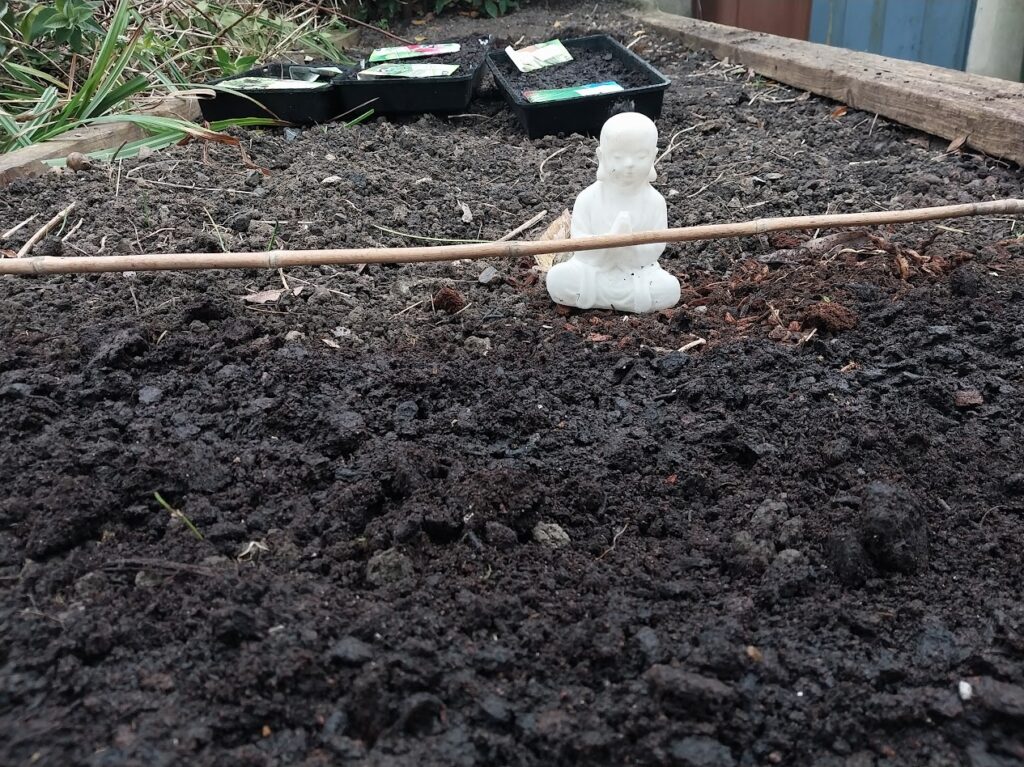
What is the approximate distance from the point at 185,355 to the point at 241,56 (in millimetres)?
3564

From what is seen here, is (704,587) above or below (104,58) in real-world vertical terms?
below

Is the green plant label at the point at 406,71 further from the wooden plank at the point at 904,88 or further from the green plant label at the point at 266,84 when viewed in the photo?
the wooden plank at the point at 904,88

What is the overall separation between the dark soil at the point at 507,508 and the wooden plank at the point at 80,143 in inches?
15.1

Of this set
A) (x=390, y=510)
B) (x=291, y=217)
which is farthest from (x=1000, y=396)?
(x=291, y=217)

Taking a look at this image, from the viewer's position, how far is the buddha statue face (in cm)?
219

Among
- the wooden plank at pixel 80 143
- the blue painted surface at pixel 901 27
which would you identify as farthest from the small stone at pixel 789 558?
the blue painted surface at pixel 901 27

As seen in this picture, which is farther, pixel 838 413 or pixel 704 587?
pixel 838 413

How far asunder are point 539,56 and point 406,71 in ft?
3.26

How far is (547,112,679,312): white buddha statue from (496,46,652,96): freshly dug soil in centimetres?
229

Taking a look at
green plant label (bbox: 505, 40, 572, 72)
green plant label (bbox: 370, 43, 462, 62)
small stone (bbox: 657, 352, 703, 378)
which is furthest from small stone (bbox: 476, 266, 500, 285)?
green plant label (bbox: 370, 43, 462, 62)

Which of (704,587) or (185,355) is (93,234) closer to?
(185,355)

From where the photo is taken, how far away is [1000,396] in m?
1.84

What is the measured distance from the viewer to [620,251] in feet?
7.38

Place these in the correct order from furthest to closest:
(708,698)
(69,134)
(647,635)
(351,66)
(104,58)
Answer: (351,66)
(104,58)
(69,134)
(647,635)
(708,698)
